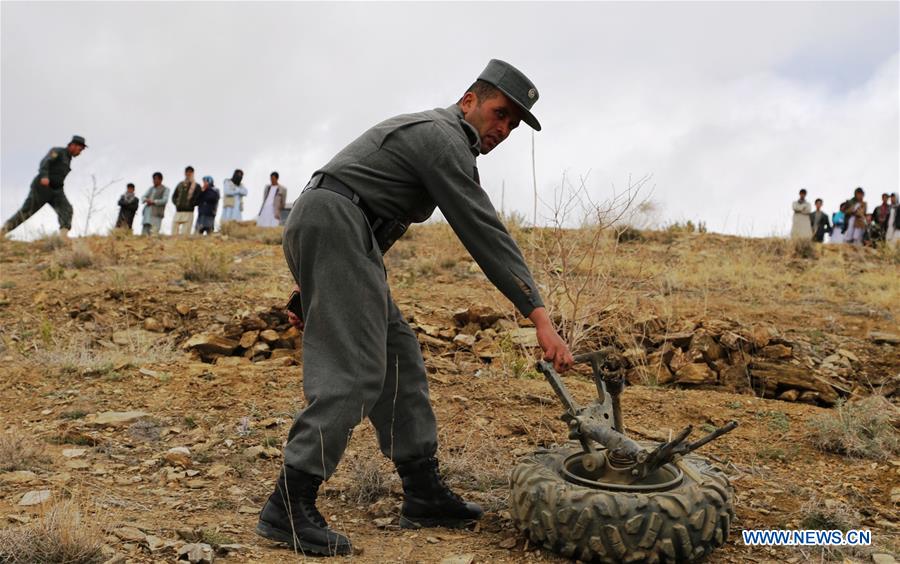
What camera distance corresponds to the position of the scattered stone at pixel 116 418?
4.99 m

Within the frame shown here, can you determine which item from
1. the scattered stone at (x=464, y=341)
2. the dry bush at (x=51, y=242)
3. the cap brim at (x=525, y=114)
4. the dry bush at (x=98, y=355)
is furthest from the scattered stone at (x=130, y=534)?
the dry bush at (x=51, y=242)

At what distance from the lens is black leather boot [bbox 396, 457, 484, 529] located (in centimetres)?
362

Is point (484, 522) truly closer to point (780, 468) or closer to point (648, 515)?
point (648, 515)

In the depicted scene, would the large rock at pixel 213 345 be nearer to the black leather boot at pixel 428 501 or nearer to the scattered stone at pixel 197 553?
the black leather boot at pixel 428 501

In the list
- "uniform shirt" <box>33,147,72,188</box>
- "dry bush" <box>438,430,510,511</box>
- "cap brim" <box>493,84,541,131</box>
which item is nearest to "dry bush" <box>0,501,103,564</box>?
"dry bush" <box>438,430,510,511</box>

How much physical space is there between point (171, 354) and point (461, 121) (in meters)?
4.25

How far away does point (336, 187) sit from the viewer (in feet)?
10.8

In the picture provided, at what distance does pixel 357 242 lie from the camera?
3250 mm

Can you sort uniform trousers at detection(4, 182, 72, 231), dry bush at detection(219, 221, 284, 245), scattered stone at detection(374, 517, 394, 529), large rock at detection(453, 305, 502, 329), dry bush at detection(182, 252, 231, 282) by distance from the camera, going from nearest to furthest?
scattered stone at detection(374, 517, 394, 529), large rock at detection(453, 305, 502, 329), dry bush at detection(182, 252, 231, 282), uniform trousers at detection(4, 182, 72, 231), dry bush at detection(219, 221, 284, 245)

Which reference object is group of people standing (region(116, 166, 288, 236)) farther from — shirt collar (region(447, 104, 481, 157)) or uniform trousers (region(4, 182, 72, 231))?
shirt collar (region(447, 104, 481, 157))

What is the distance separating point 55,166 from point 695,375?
9277 millimetres

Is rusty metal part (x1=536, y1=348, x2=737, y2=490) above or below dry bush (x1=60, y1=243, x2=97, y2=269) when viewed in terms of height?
below

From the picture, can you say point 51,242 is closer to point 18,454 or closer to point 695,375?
point 18,454

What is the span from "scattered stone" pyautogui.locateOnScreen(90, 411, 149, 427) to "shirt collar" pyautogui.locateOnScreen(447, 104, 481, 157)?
2890 millimetres
